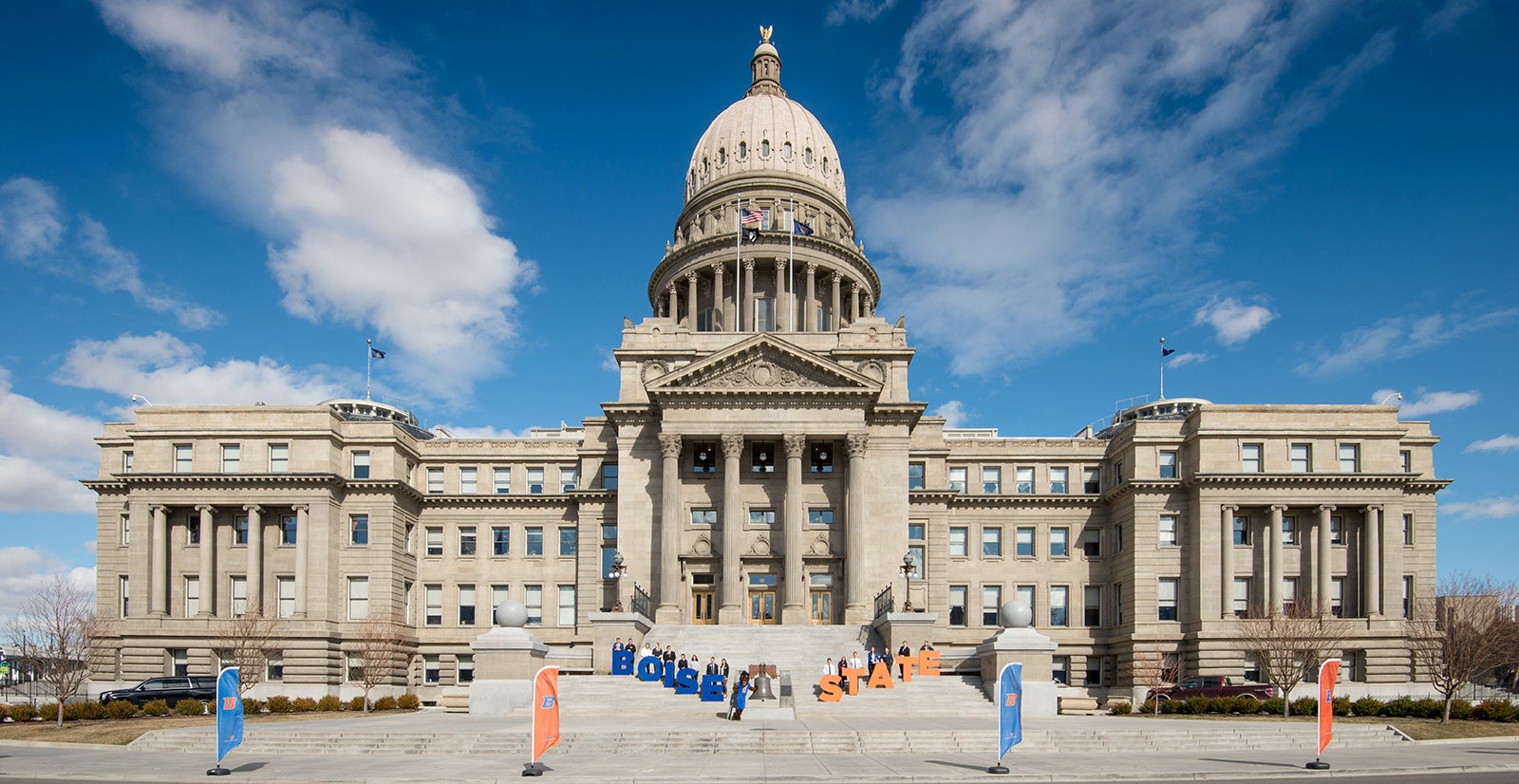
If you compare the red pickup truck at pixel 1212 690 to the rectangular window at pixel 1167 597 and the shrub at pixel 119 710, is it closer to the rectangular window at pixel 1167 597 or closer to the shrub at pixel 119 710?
the rectangular window at pixel 1167 597

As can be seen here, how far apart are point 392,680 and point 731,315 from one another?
35612 mm

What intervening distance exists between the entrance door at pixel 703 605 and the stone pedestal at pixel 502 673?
21.2 meters

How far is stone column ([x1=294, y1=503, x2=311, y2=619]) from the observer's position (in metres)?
61.8

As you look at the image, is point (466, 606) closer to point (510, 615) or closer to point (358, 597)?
point (358, 597)

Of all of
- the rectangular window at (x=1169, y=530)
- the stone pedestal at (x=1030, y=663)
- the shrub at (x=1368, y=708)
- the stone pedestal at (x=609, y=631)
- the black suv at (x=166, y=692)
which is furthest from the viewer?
the rectangular window at (x=1169, y=530)

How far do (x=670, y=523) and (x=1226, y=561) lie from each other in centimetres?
3291

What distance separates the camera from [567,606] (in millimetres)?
68500

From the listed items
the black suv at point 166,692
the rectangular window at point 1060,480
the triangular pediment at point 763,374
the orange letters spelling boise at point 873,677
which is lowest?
the black suv at point 166,692

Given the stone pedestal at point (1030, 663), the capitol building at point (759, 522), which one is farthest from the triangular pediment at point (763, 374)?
the stone pedestal at point (1030, 663)

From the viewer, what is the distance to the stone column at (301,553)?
61781mm

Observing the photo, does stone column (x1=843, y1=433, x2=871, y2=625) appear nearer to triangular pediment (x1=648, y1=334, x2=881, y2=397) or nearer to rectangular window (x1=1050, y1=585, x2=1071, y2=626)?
triangular pediment (x1=648, y1=334, x2=881, y2=397)

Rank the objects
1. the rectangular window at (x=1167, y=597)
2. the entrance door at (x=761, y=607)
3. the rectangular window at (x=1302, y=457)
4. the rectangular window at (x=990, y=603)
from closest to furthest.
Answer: the entrance door at (x=761, y=607)
the rectangular window at (x=1302, y=457)
the rectangular window at (x=1167, y=597)
the rectangular window at (x=990, y=603)

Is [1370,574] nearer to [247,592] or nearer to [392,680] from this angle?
[392,680]

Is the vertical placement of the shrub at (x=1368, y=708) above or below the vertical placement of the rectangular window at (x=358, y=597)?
below
